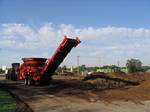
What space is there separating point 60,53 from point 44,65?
16.9ft

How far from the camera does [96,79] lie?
1858 inches

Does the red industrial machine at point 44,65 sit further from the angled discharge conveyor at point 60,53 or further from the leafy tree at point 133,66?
the leafy tree at point 133,66

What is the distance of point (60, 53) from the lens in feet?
112

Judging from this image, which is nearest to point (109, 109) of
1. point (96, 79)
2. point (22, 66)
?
point (22, 66)

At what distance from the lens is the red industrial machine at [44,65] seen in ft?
107

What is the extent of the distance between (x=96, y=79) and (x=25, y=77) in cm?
999

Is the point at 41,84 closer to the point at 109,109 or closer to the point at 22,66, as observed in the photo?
the point at 22,66

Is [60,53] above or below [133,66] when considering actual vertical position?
below

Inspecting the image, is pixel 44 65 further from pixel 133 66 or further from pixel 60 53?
pixel 133 66

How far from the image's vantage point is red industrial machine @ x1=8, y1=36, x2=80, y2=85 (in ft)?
107

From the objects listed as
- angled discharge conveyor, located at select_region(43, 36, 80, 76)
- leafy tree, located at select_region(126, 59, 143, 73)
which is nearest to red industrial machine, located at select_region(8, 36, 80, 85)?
angled discharge conveyor, located at select_region(43, 36, 80, 76)

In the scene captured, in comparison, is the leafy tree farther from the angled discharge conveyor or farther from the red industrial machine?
the angled discharge conveyor

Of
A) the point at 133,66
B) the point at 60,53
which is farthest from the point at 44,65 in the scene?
the point at 133,66

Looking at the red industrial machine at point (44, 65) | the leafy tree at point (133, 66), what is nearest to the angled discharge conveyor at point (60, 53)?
the red industrial machine at point (44, 65)
